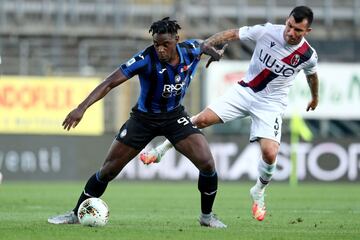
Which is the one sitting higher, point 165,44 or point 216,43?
point 165,44

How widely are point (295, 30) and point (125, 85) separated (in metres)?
15.6

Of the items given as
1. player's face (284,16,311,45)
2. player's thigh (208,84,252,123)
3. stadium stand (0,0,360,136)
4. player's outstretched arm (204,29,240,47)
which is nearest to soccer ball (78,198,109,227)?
player's outstretched arm (204,29,240,47)

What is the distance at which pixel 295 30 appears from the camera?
12094 millimetres

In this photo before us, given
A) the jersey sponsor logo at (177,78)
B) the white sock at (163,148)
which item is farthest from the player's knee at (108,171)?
the white sock at (163,148)

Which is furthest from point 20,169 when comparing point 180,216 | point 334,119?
point 180,216

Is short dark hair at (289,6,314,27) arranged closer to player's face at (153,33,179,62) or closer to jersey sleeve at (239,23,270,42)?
jersey sleeve at (239,23,270,42)

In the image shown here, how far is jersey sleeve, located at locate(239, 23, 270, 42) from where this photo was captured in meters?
12.3

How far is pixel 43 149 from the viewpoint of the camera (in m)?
25.4

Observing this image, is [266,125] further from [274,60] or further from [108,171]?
[108,171]

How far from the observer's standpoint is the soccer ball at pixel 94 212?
35.9 feet

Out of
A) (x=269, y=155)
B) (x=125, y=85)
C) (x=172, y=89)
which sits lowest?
(x=125, y=85)

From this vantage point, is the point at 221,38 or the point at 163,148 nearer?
the point at 221,38

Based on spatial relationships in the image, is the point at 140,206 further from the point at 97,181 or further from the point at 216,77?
the point at 216,77

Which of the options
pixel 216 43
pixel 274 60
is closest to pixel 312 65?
pixel 274 60
